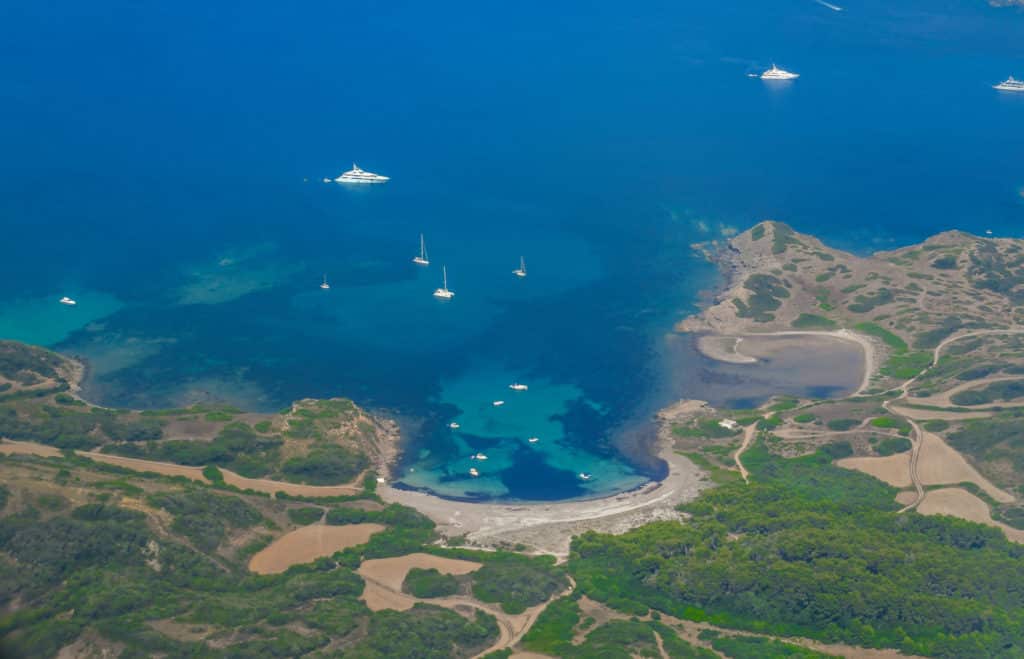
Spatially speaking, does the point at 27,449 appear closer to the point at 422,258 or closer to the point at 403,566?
the point at 403,566

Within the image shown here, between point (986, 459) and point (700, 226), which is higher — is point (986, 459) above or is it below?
below

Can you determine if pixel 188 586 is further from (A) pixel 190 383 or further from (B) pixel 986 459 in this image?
(B) pixel 986 459

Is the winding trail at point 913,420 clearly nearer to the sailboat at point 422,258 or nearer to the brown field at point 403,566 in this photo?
the brown field at point 403,566

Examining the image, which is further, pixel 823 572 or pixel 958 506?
pixel 958 506

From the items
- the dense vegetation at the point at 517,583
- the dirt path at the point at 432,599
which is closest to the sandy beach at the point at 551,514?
the dense vegetation at the point at 517,583

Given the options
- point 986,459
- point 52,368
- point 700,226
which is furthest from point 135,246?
point 986,459

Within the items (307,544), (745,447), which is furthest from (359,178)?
(307,544)
